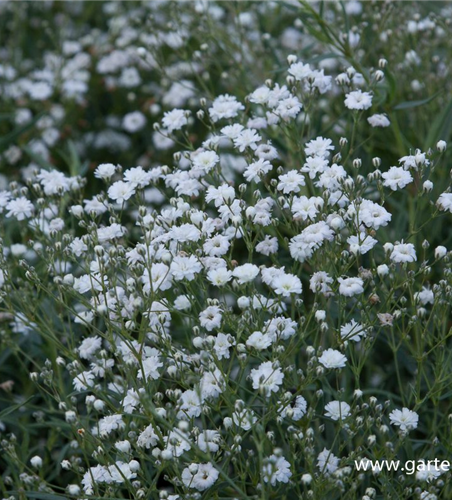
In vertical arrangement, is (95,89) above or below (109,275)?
above

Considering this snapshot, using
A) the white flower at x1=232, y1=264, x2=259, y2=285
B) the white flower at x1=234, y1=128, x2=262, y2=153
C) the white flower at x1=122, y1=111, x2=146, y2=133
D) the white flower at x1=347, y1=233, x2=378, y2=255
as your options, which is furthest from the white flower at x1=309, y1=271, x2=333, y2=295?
the white flower at x1=122, y1=111, x2=146, y2=133

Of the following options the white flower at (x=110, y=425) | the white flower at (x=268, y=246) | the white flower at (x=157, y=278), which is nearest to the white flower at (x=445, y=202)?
the white flower at (x=268, y=246)

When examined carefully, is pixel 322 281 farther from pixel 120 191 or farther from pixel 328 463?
pixel 120 191

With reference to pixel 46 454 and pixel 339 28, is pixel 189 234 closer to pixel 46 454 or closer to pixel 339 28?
pixel 46 454

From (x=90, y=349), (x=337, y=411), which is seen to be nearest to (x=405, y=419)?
(x=337, y=411)

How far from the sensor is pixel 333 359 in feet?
7.38

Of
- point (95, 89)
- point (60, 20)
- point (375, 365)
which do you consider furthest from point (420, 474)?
point (60, 20)

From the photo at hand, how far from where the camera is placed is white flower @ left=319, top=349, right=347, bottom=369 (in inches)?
88.0

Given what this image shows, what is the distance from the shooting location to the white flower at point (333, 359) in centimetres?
223

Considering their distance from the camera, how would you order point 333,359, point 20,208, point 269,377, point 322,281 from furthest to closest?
point 20,208 → point 322,281 → point 333,359 → point 269,377

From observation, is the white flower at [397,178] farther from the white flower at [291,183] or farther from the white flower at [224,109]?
the white flower at [224,109]

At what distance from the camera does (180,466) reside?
2.45 m

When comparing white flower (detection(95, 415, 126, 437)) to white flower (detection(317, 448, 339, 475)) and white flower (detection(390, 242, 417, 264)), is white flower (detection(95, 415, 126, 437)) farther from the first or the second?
white flower (detection(390, 242, 417, 264))

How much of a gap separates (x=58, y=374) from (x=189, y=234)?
3.20 ft
